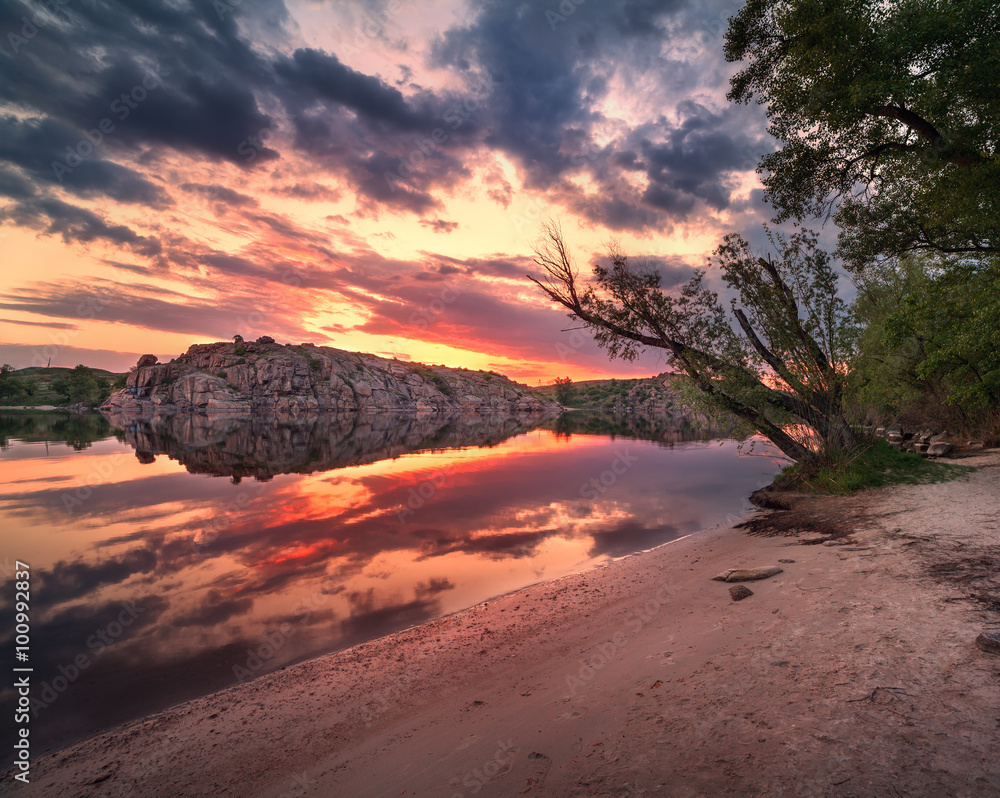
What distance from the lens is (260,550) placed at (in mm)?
13312

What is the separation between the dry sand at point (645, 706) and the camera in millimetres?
3564

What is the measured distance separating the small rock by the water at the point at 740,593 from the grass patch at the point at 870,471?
10397 millimetres

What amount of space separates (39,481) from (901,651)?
34515mm

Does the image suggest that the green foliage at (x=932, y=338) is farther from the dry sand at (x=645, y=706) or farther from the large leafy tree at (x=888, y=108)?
the dry sand at (x=645, y=706)

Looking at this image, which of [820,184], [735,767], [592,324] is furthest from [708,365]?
[735,767]

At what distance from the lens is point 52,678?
7.21m

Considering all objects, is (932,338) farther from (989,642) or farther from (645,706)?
(645,706)
